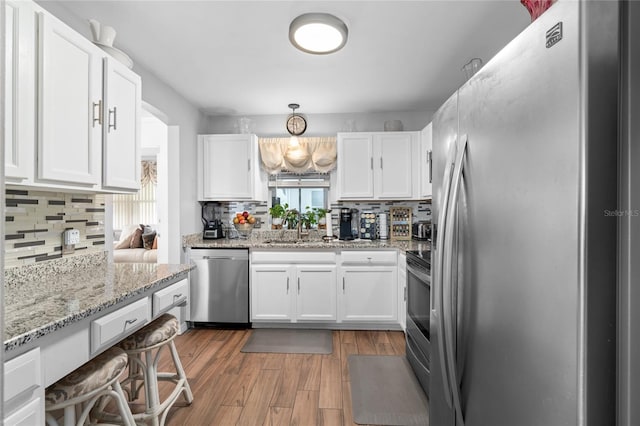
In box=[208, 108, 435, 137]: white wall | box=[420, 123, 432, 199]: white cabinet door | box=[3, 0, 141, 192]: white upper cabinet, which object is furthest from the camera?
box=[208, 108, 435, 137]: white wall

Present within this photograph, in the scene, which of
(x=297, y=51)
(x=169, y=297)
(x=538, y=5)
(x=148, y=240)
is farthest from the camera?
(x=148, y=240)

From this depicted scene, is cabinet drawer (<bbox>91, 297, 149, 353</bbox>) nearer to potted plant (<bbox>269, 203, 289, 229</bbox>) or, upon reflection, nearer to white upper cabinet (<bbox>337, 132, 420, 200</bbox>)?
potted plant (<bbox>269, 203, 289, 229</bbox>)

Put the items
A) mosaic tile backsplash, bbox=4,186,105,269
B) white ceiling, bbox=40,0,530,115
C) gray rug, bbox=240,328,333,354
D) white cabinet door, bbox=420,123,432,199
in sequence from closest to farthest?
mosaic tile backsplash, bbox=4,186,105,269
white ceiling, bbox=40,0,530,115
gray rug, bbox=240,328,333,354
white cabinet door, bbox=420,123,432,199

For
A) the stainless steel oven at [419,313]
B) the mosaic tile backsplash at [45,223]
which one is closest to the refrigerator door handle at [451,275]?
the stainless steel oven at [419,313]

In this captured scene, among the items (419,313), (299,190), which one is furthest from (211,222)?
(419,313)

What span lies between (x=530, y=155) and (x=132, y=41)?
265 centimetres

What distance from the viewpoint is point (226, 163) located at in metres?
3.82

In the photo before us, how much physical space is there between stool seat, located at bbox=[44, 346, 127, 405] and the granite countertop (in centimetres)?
25

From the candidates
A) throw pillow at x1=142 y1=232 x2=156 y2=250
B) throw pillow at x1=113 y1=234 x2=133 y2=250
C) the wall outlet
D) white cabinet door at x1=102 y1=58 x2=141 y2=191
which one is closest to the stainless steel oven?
→ white cabinet door at x1=102 y1=58 x2=141 y2=191

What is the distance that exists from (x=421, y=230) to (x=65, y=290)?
3.24m

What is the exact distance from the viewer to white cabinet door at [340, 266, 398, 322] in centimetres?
335

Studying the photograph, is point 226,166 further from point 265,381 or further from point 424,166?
point 265,381

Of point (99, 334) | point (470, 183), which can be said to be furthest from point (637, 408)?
point (99, 334)

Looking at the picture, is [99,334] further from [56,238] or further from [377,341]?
[377,341]
